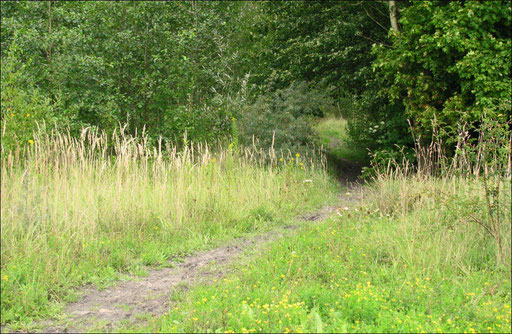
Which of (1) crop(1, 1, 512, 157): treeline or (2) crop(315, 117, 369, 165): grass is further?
(2) crop(315, 117, 369, 165): grass

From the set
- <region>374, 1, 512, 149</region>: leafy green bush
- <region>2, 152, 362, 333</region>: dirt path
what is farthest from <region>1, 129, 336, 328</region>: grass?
<region>374, 1, 512, 149</region>: leafy green bush

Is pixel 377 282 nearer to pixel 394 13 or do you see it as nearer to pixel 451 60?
pixel 451 60

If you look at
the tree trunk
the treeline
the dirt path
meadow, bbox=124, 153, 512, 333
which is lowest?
the dirt path

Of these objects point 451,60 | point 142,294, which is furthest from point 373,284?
point 451,60

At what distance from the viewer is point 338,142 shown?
23219 mm

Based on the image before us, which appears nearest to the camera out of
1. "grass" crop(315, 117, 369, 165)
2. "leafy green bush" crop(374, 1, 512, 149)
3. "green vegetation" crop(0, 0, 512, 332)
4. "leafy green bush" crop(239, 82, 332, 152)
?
"green vegetation" crop(0, 0, 512, 332)

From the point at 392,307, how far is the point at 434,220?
2.38m

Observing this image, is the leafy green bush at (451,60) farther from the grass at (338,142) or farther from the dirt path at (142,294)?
the dirt path at (142,294)

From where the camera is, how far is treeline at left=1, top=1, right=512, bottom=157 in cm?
973

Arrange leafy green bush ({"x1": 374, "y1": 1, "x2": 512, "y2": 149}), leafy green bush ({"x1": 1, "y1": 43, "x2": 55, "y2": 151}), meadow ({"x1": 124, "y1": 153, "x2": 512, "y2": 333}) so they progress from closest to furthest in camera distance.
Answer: meadow ({"x1": 124, "y1": 153, "x2": 512, "y2": 333}) → leafy green bush ({"x1": 1, "y1": 43, "x2": 55, "y2": 151}) → leafy green bush ({"x1": 374, "y1": 1, "x2": 512, "y2": 149})

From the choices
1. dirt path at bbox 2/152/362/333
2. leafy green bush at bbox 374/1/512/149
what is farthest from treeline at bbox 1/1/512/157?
dirt path at bbox 2/152/362/333

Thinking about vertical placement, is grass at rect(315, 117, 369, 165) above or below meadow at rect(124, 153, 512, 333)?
below

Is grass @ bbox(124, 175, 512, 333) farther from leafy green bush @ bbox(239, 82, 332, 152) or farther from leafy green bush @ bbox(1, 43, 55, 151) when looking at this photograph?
leafy green bush @ bbox(239, 82, 332, 152)

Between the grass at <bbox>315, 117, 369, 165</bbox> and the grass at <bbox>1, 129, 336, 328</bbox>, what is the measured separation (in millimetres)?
7437
